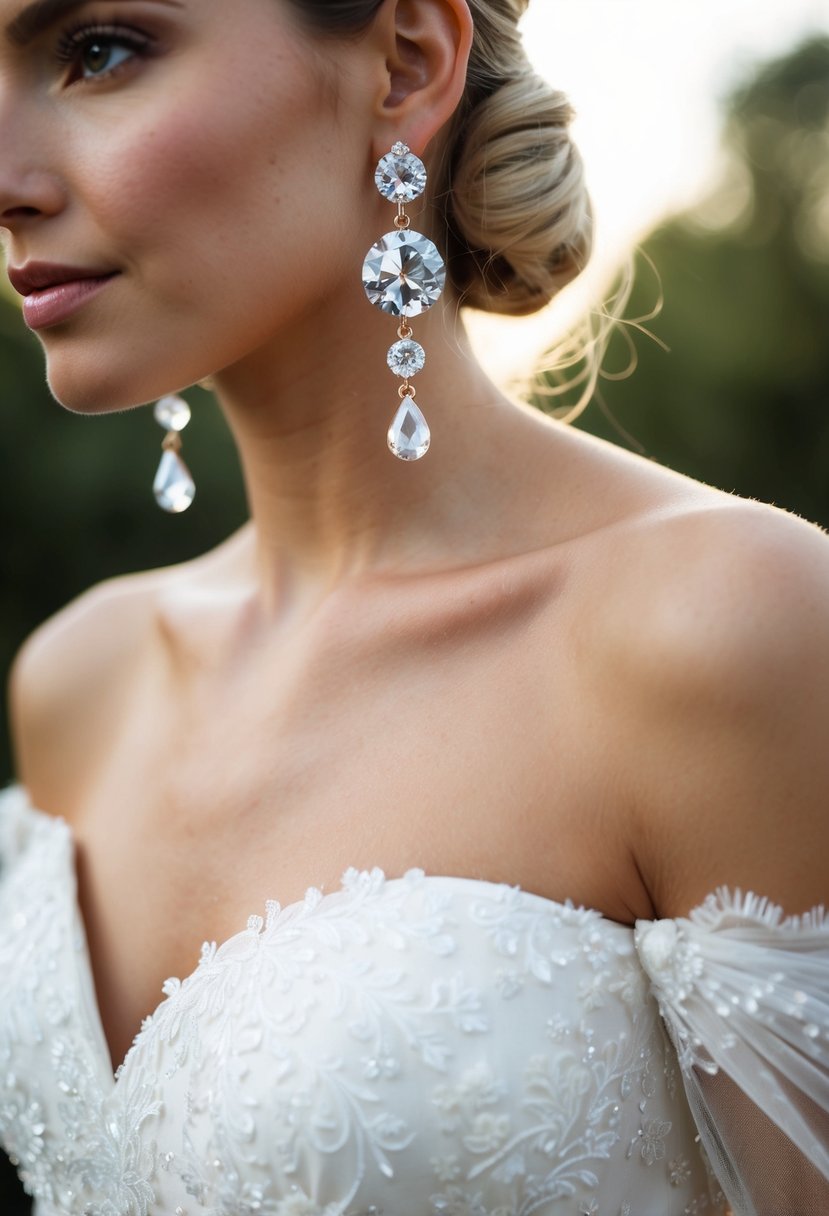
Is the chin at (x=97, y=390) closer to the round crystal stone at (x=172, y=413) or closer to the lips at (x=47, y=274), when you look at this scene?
the lips at (x=47, y=274)

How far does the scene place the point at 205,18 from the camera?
5.19 ft

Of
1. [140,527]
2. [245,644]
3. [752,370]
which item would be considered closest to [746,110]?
[752,370]

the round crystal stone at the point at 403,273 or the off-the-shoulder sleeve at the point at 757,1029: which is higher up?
the round crystal stone at the point at 403,273

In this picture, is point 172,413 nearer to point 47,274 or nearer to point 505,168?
point 47,274

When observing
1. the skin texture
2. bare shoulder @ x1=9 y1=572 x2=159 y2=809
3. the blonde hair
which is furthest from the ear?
bare shoulder @ x1=9 y1=572 x2=159 y2=809

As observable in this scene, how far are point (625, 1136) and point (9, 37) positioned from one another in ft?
5.10

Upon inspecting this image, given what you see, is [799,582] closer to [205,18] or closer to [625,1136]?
[625,1136]

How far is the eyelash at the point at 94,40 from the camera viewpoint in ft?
5.17

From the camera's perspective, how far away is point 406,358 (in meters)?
1.76

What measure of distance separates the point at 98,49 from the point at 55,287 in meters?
0.30

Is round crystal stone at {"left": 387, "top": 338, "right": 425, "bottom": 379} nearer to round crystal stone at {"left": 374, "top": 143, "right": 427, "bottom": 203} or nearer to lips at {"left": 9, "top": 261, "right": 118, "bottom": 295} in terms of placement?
round crystal stone at {"left": 374, "top": 143, "right": 427, "bottom": 203}

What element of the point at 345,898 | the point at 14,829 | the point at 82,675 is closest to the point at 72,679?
the point at 82,675

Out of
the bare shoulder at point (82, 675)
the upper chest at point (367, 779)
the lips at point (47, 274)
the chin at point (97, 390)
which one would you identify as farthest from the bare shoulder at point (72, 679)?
the lips at point (47, 274)

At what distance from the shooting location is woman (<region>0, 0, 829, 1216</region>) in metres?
1.43
